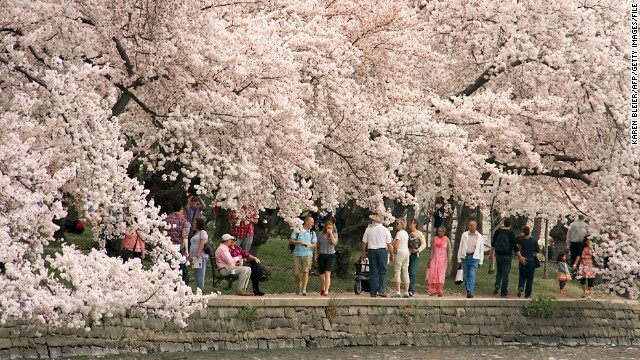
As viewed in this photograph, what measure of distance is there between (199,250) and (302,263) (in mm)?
2571

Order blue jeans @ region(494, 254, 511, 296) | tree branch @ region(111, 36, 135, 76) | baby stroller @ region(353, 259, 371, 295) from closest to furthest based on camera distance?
tree branch @ region(111, 36, 135, 76)
baby stroller @ region(353, 259, 371, 295)
blue jeans @ region(494, 254, 511, 296)

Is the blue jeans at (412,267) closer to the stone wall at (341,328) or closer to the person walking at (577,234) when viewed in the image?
the stone wall at (341,328)

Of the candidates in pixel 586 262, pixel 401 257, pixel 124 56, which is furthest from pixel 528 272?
pixel 124 56

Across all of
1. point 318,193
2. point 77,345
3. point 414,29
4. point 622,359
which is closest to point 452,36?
point 414,29

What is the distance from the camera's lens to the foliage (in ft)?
79.9

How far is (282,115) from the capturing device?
17406mm

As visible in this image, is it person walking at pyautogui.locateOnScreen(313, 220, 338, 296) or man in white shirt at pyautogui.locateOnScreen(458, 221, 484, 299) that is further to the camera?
man in white shirt at pyautogui.locateOnScreen(458, 221, 484, 299)

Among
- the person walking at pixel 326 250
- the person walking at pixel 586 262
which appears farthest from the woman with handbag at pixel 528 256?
the person walking at pixel 326 250

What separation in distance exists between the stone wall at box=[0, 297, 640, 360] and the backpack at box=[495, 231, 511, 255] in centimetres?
108

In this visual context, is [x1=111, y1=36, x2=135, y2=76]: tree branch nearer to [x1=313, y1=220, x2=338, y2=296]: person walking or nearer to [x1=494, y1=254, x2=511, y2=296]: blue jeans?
[x1=313, y1=220, x2=338, y2=296]: person walking

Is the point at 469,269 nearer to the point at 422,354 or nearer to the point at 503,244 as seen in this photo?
the point at 503,244

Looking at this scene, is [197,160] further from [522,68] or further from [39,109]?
[522,68]

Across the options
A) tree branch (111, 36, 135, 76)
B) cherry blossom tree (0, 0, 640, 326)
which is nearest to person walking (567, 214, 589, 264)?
cherry blossom tree (0, 0, 640, 326)

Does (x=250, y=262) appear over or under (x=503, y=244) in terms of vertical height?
under
